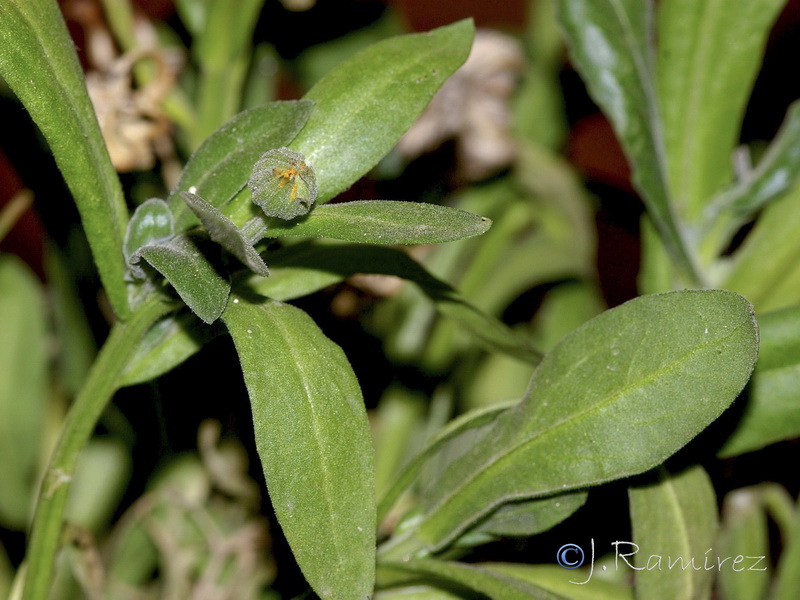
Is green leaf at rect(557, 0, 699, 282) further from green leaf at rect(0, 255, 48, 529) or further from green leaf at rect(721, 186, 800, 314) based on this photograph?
green leaf at rect(0, 255, 48, 529)

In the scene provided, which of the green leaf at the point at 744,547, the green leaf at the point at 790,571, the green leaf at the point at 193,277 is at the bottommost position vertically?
the green leaf at the point at 744,547

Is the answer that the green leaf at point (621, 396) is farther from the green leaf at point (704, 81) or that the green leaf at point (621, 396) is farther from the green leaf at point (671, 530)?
the green leaf at point (704, 81)

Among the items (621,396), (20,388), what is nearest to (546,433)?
(621,396)

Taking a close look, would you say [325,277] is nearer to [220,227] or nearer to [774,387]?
[220,227]

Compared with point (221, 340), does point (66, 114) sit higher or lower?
higher

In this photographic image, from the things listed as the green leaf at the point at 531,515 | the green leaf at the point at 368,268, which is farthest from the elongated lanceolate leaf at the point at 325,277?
the green leaf at the point at 531,515

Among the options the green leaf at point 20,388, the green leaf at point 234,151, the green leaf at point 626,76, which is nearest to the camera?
the green leaf at point 234,151

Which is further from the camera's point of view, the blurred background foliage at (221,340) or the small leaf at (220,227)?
the blurred background foliage at (221,340)
